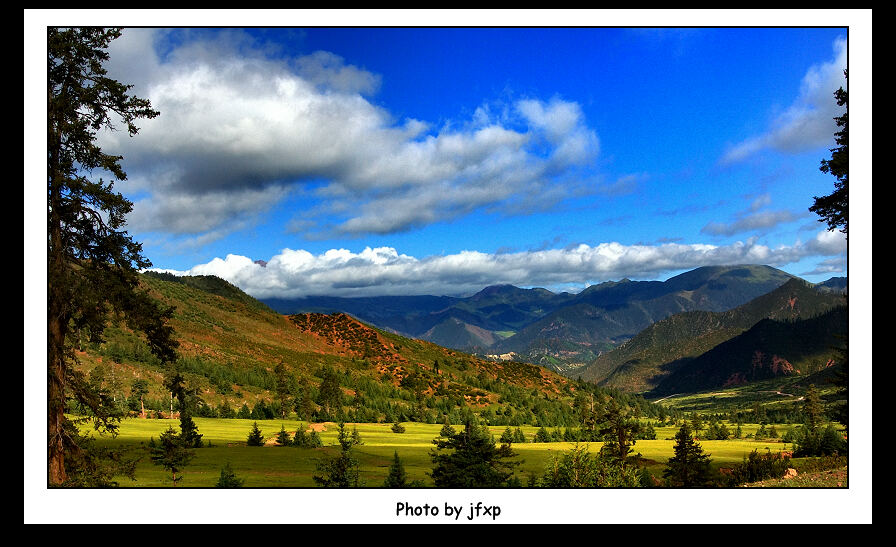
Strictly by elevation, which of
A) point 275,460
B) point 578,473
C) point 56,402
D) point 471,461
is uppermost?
point 56,402

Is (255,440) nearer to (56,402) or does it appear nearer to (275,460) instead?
(275,460)

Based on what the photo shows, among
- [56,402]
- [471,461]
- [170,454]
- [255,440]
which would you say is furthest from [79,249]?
[255,440]

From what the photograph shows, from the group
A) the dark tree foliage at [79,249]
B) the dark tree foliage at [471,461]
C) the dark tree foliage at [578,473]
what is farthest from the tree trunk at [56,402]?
the dark tree foliage at [578,473]

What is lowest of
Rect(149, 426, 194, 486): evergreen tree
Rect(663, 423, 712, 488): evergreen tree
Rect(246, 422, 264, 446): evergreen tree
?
Rect(246, 422, 264, 446): evergreen tree

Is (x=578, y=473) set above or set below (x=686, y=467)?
above

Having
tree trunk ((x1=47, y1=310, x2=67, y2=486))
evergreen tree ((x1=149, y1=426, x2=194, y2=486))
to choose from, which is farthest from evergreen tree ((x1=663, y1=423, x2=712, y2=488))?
tree trunk ((x1=47, y1=310, x2=67, y2=486))

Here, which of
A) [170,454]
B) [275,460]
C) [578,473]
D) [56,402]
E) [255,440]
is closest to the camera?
[56,402]

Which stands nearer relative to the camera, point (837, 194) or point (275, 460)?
point (837, 194)

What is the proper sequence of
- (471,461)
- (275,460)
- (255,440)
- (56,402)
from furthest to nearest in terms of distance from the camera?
(255,440), (275,460), (471,461), (56,402)

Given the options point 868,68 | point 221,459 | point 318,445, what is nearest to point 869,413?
point 868,68

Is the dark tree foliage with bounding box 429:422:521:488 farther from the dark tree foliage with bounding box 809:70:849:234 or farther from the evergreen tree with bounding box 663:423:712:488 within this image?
the evergreen tree with bounding box 663:423:712:488

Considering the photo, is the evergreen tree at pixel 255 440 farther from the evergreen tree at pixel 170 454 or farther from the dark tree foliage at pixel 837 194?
the dark tree foliage at pixel 837 194

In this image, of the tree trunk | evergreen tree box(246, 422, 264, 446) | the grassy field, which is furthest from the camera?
evergreen tree box(246, 422, 264, 446)
